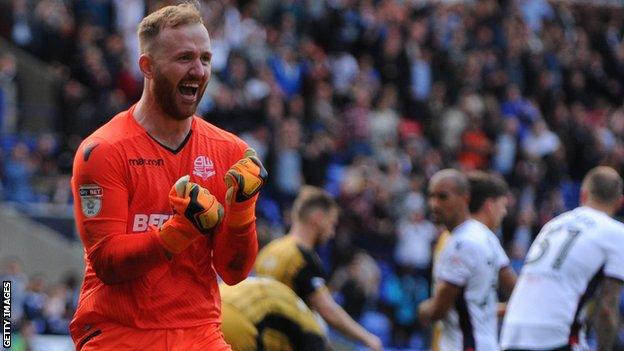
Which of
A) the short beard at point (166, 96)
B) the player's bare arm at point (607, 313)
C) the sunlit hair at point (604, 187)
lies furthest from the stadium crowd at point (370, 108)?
the short beard at point (166, 96)

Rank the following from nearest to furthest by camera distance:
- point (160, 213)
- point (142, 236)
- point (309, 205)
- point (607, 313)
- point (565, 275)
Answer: point (142, 236), point (160, 213), point (607, 313), point (565, 275), point (309, 205)

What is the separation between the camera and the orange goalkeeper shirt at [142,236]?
5727 mm

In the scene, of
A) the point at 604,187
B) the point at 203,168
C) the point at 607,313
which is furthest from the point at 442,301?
the point at 203,168

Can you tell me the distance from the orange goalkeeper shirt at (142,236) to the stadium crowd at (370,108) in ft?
30.4

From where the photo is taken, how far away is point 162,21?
5.92 m

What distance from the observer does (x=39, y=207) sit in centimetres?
1923

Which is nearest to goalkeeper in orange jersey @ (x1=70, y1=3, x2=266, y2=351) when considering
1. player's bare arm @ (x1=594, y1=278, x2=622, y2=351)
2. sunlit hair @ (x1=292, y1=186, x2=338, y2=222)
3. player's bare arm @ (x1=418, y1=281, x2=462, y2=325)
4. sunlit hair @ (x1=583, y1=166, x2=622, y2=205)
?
player's bare arm @ (x1=418, y1=281, x2=462, y2=325)

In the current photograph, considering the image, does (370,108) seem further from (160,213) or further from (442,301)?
→ (160,213)

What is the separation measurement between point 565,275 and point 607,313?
0.41m

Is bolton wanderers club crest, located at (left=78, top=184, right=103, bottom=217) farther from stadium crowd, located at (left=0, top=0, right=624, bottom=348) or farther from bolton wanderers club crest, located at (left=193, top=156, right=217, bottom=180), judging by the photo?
stadium crowd, located at (left=0, top=0, right=624, bottom=348)

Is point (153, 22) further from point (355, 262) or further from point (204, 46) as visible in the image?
point (355, 262)

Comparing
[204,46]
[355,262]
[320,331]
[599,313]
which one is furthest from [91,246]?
[355,262]

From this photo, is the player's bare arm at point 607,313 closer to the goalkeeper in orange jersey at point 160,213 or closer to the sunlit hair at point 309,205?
the sunlit hair at point 309,205

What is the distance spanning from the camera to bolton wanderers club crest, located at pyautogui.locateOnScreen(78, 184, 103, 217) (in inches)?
226
